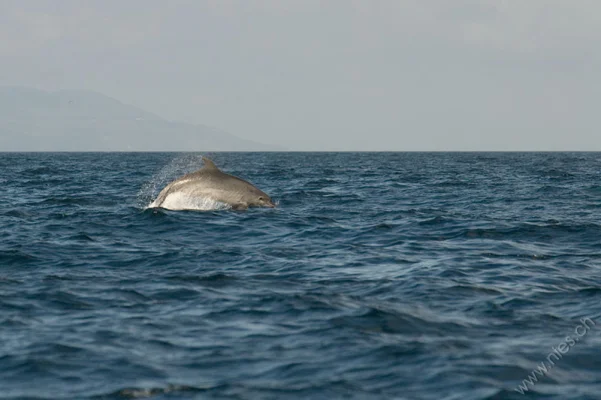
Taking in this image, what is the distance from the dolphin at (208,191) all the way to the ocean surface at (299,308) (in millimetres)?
1969

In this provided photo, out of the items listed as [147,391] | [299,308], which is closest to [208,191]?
[299,308]

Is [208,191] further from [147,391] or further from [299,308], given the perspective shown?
[147,391]

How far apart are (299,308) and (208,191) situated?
42.8 ft

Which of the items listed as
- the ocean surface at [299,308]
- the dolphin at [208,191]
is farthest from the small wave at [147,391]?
the dolphin at [208,191]

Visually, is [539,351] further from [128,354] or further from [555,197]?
[555,197]

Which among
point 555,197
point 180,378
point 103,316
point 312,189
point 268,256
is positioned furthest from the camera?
point 312,189

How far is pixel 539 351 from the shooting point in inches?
362

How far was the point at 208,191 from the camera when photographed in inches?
941

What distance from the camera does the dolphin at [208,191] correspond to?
23.7 metres

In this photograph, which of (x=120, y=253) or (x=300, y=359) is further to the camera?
(x=120, y=253)

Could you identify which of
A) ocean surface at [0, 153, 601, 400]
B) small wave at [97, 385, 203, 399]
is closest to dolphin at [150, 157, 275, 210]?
ocean surface at [0, 153, 601, 400]

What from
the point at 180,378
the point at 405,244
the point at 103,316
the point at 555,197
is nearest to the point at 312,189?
the point at 555,197

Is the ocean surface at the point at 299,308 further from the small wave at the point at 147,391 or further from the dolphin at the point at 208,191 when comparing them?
the dolphin at the point at 208,191

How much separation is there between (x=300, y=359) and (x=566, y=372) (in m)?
2.79
